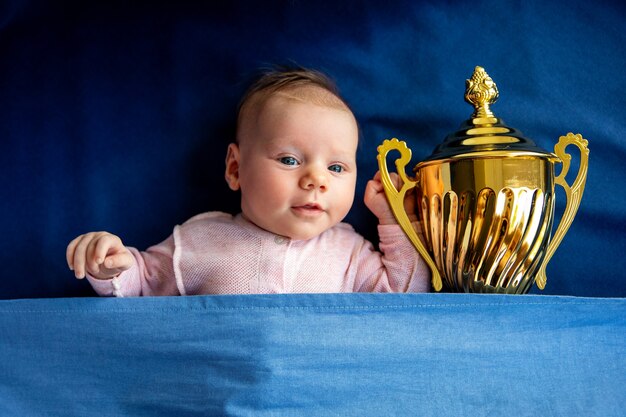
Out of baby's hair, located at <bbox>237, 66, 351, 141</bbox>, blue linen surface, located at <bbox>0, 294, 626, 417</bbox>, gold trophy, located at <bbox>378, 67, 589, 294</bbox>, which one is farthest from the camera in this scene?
baby's hair, located at <bbox>237, 66, 351, 141</bbox>

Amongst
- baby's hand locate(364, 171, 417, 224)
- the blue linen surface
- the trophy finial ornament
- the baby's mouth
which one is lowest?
the blue linen surface

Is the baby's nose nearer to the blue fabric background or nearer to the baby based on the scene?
the baby

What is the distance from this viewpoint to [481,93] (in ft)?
3.45

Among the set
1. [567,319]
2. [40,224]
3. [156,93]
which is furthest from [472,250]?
[40,224]

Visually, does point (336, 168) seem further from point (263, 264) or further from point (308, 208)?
point (263, 264)

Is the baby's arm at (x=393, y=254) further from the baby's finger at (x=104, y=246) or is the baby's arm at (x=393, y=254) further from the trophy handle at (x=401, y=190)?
the baby's finger at (x=104, y=246)

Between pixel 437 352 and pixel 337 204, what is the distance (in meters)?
0.29

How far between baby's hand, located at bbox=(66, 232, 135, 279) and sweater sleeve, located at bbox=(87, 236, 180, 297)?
0.32 ft

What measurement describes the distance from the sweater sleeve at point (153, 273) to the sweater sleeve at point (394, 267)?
31 centimetres

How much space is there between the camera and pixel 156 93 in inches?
47.6

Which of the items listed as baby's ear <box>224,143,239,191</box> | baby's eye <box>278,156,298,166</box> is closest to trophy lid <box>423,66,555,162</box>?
baby's eye <box>278,156,298,166</box>

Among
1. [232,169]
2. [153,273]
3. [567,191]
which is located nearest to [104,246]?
[153,273]

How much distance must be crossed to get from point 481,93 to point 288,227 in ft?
1.21

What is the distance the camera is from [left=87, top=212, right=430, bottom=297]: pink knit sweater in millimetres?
1060
